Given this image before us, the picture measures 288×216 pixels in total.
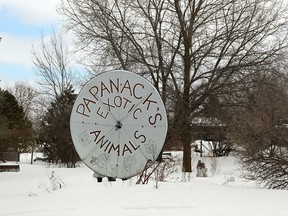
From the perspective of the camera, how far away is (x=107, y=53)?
24234 mm

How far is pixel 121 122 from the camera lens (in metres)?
10.9

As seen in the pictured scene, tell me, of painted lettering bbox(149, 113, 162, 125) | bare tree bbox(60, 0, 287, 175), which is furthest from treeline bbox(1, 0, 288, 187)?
painted lettering bbox(149, 113, 162, 125)

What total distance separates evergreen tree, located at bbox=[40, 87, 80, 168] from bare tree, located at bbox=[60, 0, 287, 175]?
604 centimetres

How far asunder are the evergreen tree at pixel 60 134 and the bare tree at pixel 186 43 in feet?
19.8

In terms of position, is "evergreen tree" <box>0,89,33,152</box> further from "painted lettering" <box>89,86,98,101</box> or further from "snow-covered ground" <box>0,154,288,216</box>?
"snow-covered ground" <box>0,154,288,216</box>

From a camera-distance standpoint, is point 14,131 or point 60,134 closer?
point 14,131

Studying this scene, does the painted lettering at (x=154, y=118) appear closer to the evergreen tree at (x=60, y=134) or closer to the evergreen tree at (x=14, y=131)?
the evergreen tree at (x=14, y=131)

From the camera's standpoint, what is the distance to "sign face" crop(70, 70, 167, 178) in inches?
426

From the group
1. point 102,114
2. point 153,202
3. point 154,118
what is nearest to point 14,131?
point 102,114

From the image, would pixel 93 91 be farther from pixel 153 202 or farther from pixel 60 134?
pixel 60 134

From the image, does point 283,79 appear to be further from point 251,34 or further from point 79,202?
point 79,202

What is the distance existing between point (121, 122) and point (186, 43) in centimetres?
1341

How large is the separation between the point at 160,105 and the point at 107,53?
541 inches

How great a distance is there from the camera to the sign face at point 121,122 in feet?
35.5
